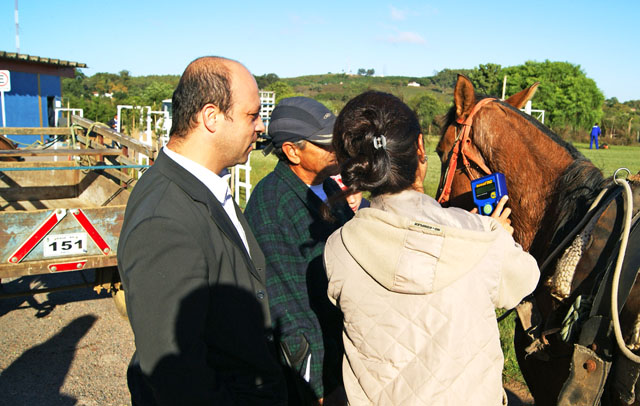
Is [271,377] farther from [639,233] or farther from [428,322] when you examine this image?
[639,233]

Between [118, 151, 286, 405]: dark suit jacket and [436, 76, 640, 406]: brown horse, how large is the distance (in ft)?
4.03

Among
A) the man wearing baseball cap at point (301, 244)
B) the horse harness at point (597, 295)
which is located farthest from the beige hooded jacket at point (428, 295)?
the horse harness at point (597, 295)

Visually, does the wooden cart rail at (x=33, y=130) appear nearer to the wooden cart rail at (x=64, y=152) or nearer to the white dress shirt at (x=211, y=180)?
the wooden cart rail at (x=64, y=152)

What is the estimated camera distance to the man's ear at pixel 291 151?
232cm

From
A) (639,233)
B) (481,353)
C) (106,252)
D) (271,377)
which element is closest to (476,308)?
(481,353)

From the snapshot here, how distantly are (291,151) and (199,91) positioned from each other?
Result: 766mm

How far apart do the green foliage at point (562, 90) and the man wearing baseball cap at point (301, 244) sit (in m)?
58.1

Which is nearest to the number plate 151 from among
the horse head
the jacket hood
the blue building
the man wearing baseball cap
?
the man wearing baseball cap

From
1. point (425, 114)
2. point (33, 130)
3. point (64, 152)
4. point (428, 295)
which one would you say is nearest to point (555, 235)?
point (428, 295)

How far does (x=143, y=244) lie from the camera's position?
1368 millimetres

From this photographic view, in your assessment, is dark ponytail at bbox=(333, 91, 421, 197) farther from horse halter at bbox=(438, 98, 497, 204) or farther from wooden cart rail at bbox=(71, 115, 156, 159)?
wooden cart rail at bbox=(71, 115, 156, 159)

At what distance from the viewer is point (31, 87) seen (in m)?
26.4

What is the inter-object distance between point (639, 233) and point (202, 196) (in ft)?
5.41

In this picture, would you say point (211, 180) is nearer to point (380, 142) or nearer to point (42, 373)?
point (380, 142)
